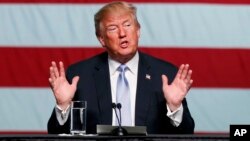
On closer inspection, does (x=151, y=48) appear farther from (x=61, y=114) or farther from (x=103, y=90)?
(x=61, y=114)

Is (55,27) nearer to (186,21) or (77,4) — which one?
(77,4)

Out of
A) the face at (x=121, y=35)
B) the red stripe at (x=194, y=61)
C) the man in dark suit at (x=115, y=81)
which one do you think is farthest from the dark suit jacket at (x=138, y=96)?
the red stripe at (x=194, y=61)

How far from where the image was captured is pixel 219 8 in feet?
11.6

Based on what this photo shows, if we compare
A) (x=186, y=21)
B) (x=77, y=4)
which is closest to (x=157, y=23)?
(x=186, y=21)

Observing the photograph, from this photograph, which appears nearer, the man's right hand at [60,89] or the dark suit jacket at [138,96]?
the man's right hand at [60,89]

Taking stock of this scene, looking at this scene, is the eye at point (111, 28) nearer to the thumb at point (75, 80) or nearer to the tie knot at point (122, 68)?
the tie knot at point (122, 68)

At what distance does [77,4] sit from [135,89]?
0.80 m

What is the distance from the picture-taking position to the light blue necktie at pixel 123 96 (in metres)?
2.86

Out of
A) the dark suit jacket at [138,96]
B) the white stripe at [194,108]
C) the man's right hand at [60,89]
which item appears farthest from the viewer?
the white stripe at [194,108]

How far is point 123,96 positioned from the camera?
2906mm

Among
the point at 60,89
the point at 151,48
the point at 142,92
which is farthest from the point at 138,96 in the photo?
the point at 151,48

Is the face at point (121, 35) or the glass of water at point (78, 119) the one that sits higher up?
the face at point (121, 35)

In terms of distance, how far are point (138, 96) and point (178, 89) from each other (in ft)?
0.89

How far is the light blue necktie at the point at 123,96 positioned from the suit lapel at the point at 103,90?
4 centimetres
